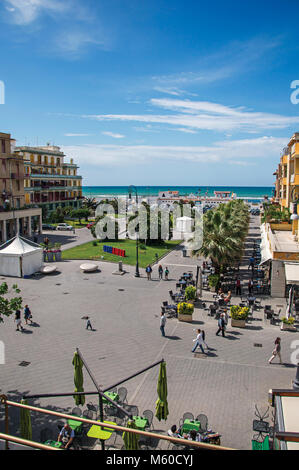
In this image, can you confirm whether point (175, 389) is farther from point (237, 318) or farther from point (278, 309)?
point (278, 309)

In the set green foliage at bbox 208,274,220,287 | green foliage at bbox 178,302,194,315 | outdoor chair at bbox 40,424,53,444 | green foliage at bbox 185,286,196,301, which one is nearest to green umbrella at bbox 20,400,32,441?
outdoor chair at bbox 40,424,53,444

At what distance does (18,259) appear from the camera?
2853 centimetres

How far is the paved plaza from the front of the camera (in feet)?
39.3

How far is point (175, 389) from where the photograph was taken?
42.5 feet

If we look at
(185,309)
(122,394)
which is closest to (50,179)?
(185,309)

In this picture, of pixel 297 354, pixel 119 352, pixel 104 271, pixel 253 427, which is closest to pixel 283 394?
pixel 253 427

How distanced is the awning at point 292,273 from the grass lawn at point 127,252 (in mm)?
14158

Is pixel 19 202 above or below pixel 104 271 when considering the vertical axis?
above

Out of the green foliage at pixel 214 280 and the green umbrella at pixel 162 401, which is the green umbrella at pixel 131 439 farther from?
the green foliage at pixel 214 280

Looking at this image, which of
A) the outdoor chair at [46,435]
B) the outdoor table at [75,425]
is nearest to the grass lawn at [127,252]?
the outdoor table at [75,425]

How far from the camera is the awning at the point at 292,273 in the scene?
67.3 feet

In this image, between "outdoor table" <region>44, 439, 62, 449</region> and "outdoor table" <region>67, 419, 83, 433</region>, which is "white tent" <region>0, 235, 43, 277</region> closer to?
"outdoor table" <region>67, 419, 83, 433</region>

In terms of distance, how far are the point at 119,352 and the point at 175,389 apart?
12.1ft

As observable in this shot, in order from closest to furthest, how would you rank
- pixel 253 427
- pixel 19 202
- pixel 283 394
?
pixel 283 394 < pixel 253 427 < pixel 19 202
